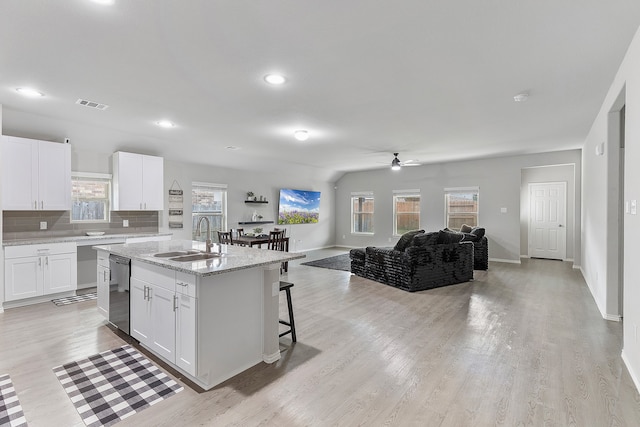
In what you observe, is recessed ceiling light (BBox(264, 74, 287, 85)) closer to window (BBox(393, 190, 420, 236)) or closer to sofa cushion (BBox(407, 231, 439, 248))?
sofa cushion (BBox(407, 231, 439, 248))

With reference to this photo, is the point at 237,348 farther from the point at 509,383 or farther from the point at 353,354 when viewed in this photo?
the point at 509,383

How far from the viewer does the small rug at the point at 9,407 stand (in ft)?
6.41

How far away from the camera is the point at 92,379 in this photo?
2.45 metres

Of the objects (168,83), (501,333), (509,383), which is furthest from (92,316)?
(501,333)

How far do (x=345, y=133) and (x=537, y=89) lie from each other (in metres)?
2.68

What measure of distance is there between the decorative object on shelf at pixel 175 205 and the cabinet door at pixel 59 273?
2.07 m

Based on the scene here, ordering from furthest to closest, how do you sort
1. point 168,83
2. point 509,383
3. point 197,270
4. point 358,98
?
point 358,98
point 168,83
point 509,383
point 197,270

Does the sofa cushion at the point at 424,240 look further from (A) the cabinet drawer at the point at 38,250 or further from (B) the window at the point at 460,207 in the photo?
(A) the cabinet drawer at the point at 38,250

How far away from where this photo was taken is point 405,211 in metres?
9.43

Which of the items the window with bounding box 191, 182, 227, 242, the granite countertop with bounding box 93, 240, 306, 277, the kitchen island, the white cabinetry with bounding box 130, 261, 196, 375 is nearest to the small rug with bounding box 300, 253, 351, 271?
the window with bounding box 191, 182, 227, 242

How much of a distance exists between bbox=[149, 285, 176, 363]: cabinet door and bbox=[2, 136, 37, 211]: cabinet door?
10.6 ft

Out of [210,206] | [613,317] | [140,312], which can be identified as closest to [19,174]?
[140,312]

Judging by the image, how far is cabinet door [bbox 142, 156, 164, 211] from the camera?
575cm

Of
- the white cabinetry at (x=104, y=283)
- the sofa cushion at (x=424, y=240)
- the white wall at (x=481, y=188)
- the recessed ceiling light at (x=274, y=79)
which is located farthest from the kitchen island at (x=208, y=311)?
the white wall at (x=481, y=188)
